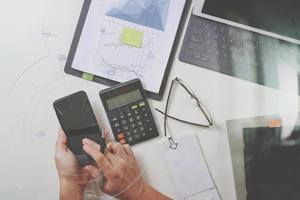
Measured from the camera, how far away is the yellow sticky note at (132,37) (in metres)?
0.96

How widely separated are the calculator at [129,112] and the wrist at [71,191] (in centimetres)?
15

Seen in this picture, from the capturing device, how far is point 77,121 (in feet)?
3.02

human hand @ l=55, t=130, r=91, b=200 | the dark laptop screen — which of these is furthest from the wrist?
the dark laptop screen

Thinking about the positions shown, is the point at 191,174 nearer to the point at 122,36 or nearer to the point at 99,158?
the point at 99,158

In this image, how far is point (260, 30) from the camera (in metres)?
0.94

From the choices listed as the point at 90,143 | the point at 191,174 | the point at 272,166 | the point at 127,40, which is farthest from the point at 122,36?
the point at 272,166

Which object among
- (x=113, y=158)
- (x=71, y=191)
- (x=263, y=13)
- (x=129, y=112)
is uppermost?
(x=263, y=13)

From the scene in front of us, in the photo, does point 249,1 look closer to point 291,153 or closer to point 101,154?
point 291,153

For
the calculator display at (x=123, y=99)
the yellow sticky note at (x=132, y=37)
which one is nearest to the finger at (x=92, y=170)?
the calculator display at (x=123, y=99)

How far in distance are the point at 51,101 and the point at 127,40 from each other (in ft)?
0.77

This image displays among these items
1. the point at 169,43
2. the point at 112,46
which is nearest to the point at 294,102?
the point at 169,43

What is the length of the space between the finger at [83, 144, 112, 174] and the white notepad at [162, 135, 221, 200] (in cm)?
14

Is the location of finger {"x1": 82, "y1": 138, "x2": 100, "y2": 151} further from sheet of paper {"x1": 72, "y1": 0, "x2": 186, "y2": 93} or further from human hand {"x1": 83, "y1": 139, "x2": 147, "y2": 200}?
sheet of paper {"x1": 72, "y1": 0, "x2": 186, "y2": 93}

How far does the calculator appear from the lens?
3.08 feet
